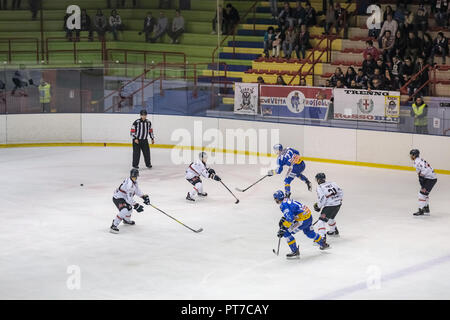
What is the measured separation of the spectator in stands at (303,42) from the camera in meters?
21.7

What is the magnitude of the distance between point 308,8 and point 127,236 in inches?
479

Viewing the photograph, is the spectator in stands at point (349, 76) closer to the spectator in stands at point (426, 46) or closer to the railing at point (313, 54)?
the spectator in stands at point (426, 46)

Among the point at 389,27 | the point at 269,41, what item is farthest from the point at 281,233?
the point at 269,41

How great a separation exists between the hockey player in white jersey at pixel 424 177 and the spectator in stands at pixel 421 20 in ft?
25.9

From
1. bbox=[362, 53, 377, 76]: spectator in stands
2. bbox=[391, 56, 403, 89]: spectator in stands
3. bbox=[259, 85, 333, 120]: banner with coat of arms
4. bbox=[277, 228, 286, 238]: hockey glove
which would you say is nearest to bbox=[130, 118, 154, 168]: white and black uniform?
bbox=[259, 85, 333, 120]: banner with coat of arms

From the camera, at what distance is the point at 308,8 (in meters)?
22.6

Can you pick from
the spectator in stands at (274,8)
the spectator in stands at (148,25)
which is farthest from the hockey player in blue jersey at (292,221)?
the spectator in stands at (148,25)

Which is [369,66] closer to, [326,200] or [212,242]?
[326,200]

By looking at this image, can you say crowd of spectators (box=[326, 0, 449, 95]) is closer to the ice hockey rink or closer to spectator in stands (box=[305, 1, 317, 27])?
spectator in stands (box=[305, 1, 317, 27])

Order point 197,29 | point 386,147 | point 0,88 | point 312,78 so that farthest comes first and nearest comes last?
point 197,29 → point 312,78 → point 0,88 → point 386,147

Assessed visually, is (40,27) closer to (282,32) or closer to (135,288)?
(282,32)

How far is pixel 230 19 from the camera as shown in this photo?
2403cm

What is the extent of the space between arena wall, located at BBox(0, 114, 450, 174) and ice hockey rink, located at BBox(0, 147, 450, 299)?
0.50m

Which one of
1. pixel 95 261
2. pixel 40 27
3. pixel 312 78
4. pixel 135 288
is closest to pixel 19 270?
pixel 95 261
